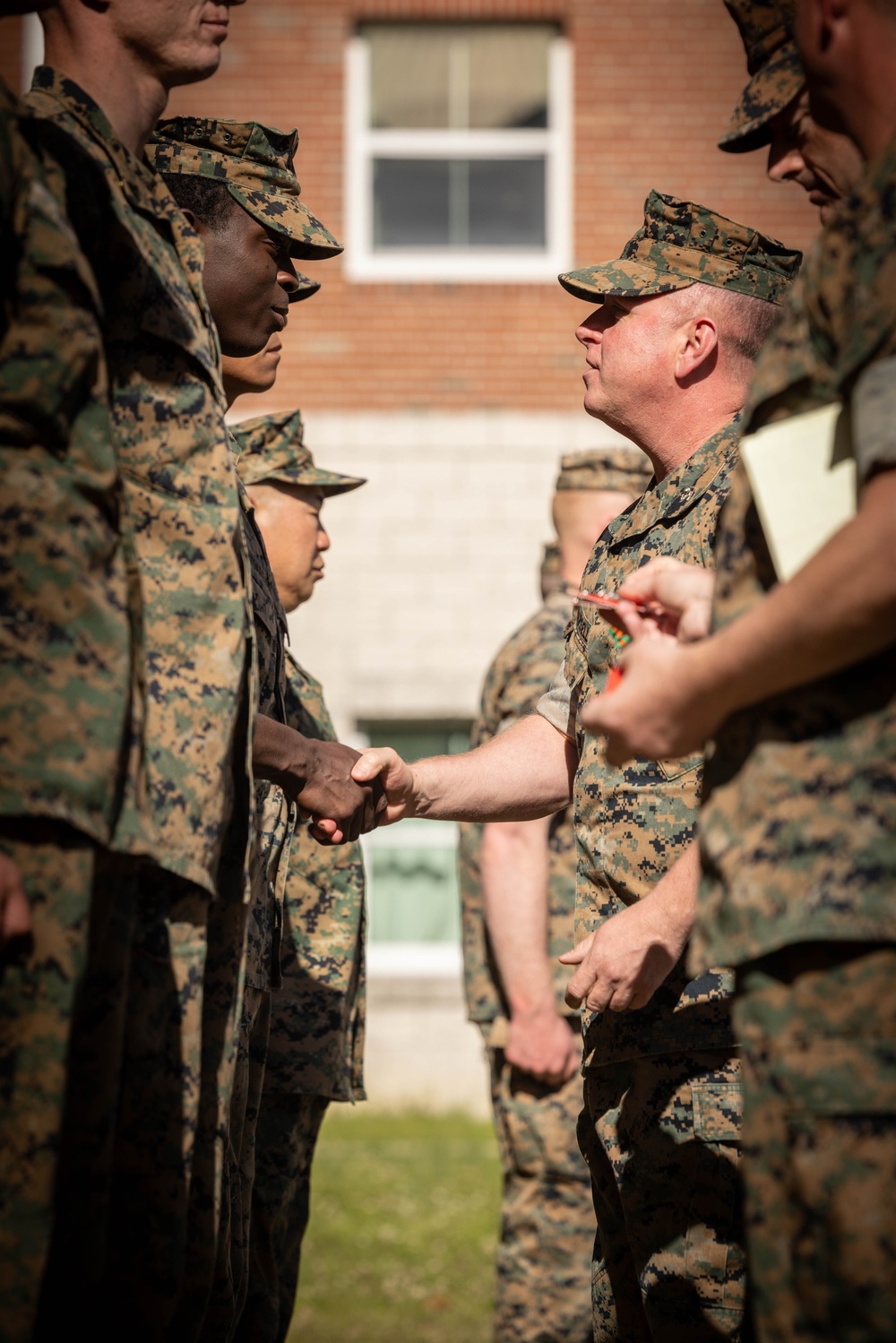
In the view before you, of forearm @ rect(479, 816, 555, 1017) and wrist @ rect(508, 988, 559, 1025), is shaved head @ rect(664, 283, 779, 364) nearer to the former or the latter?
forearm @ rect(479, 816, 555, 1017)

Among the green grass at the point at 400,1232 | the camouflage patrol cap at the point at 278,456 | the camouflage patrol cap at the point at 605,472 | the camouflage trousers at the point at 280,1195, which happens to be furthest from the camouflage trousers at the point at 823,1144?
the camouflage patrol cap at the point at 605,472

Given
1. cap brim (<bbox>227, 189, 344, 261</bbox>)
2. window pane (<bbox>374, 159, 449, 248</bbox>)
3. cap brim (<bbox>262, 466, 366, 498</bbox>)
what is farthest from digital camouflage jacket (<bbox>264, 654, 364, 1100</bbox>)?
window pane (<bbox>374, 159, 449, 248</bbox>)

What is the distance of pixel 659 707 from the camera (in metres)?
2.04

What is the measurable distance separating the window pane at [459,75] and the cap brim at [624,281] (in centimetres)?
689

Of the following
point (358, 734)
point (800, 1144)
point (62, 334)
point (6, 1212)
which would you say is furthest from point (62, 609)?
point (358, 734)

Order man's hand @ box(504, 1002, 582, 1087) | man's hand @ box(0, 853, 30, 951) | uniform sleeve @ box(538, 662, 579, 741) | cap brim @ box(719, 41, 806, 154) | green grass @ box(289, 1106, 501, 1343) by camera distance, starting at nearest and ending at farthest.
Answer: man's hand @ box(0, 853, 30, 951) < cap brim @ box(719, 41, 806, 154) < uniform sleeve @ box(538, 662, 579, 741) < man's hand @ box(504, 1002, 582, 1087) < green grass @ box(289, 1106, 501, 1343)

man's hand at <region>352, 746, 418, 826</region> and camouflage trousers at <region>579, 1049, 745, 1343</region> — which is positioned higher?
man's hand at <region>352, 746, 418, 826</region>

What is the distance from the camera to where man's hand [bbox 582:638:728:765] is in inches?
78.7

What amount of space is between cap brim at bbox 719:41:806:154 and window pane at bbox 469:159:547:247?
7.39 metres

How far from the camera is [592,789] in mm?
3102

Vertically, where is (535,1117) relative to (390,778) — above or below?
below

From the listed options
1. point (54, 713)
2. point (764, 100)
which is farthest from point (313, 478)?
point (54, 713)

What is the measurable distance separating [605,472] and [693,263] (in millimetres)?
2234

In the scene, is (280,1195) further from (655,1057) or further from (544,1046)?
(655,1057)
